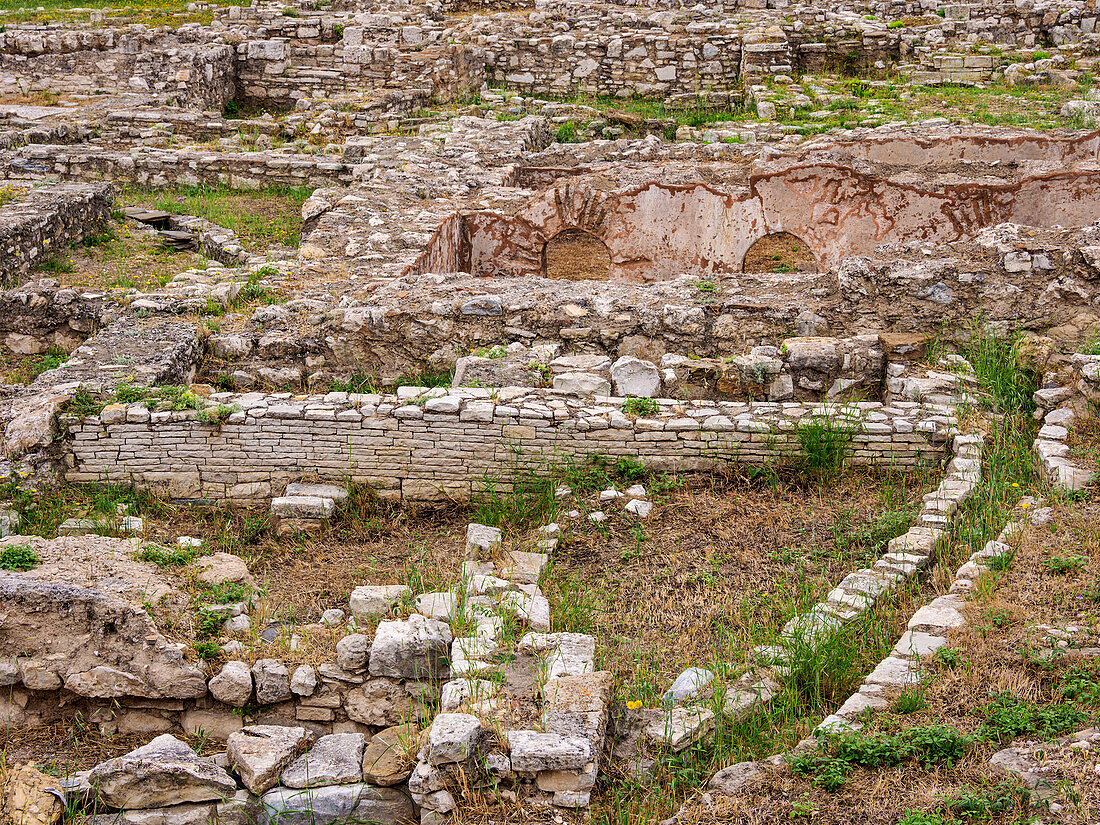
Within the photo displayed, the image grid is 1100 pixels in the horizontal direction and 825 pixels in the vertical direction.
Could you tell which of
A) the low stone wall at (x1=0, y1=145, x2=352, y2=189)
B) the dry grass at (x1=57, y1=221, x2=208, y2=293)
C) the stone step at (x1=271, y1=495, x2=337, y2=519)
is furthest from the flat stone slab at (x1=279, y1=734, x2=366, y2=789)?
the low stone wall at (x1=0, y1=145, x2=352, y2=189)

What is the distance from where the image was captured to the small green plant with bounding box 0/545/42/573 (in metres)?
4.99

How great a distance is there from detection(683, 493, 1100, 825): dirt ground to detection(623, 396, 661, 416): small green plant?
2484 millimetres

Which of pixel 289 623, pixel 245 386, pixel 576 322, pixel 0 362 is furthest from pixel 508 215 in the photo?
pixel 289 623

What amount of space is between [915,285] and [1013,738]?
4.63 metres

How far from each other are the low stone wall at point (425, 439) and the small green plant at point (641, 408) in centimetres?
4

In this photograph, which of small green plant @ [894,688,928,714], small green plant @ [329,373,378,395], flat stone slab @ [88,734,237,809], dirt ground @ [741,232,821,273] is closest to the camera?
small green plant @ [894,688,928,714]

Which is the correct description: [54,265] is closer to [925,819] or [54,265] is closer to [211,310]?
[211,310]

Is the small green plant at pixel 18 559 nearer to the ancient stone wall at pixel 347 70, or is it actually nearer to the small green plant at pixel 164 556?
the small green plant at pixel 164 556

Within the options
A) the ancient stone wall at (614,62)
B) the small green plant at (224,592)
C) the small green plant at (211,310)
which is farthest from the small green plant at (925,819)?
the ancient stone wall at (614,62)

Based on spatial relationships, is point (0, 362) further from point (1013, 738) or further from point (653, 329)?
point (1013, 738)

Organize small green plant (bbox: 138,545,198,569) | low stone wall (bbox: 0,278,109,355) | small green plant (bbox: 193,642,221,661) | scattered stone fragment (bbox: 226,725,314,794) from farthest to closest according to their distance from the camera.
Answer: low stone wall (bbox: 0,278,109,355) → small green plant (bbox: 138,545,198,569) → small green plant (bbox: 193,642,221,661) → scattered stone fragment (bbox: 226,725,314,794)

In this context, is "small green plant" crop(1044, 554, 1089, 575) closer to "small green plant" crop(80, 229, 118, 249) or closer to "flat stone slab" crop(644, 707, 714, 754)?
"flat stone slab" crop(644, 707, 714, 754)

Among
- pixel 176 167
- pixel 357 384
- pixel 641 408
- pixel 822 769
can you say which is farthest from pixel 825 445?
pixel 176 167

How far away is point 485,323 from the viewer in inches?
302
